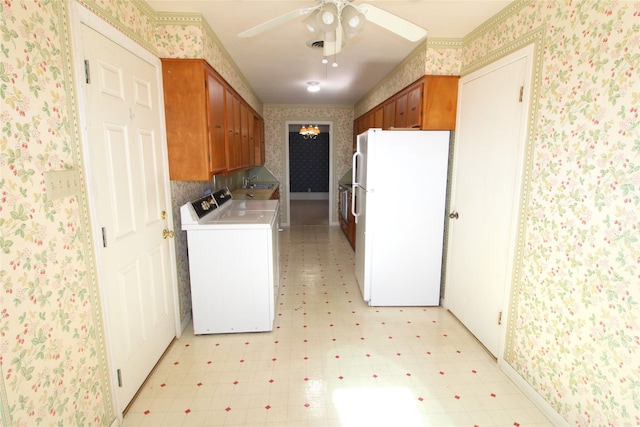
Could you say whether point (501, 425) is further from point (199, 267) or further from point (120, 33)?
point (120, 33)

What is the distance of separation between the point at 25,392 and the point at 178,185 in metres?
1.66

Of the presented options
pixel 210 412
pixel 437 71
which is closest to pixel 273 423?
pixel 210 412

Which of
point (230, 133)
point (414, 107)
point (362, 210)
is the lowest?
point (362, 210)

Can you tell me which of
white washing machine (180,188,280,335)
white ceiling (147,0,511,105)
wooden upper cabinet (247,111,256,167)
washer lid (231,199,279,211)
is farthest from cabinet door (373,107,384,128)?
white washing machine (180,188,280,335)

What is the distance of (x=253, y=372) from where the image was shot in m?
2.20

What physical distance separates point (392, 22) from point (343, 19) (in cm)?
24

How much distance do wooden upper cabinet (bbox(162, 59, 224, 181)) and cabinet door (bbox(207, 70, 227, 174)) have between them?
1.9 inches

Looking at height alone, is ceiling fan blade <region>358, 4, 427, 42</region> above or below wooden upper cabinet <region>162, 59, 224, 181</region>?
above

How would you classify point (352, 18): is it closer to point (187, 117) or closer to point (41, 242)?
point (187, 117)

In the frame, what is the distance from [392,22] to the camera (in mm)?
1631

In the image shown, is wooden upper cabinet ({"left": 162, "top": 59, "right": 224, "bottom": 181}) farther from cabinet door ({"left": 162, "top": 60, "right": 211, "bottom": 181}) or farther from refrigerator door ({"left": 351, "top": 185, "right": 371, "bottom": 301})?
refrigerator door ({"left": 351, "top": 185, "right": 371, "bottom": 301})

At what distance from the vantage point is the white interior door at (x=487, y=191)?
210cm

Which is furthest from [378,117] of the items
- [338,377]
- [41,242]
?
[41,242]

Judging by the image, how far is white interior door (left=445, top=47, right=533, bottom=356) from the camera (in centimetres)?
210
